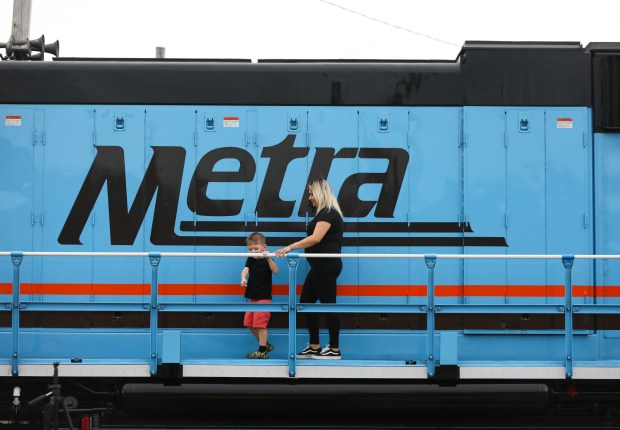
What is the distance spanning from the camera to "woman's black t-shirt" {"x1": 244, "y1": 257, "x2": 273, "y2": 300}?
21.9ft

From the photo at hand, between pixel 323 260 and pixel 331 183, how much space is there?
93 centimetres

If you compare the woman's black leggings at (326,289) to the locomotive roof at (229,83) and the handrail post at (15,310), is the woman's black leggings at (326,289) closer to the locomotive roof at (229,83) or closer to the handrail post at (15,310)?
the locomotive roof at (229,83)

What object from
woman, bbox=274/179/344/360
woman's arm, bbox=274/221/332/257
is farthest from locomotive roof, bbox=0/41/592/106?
woman's arm, bbox=274/221/332/257

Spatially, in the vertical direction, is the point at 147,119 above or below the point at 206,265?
above

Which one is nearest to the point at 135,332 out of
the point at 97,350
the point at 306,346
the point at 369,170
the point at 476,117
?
the point at 97,350

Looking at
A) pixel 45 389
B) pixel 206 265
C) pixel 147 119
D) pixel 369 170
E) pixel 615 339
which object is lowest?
pixel 45 389

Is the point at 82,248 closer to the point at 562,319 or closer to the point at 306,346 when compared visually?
the point at 306,346

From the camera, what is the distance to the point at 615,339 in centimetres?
710

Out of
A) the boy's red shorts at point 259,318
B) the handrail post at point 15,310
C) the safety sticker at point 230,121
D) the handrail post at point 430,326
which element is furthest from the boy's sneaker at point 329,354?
the handrail post at point 15,310

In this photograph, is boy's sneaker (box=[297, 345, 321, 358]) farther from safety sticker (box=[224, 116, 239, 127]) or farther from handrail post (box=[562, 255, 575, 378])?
safety sticker (box=[224, 116, 239, 127])

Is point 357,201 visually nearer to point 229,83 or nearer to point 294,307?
point 294,307

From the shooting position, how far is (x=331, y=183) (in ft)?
23.9

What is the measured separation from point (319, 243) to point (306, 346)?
3.37 ft

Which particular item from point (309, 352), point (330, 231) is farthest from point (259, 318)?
point (330, 231)
